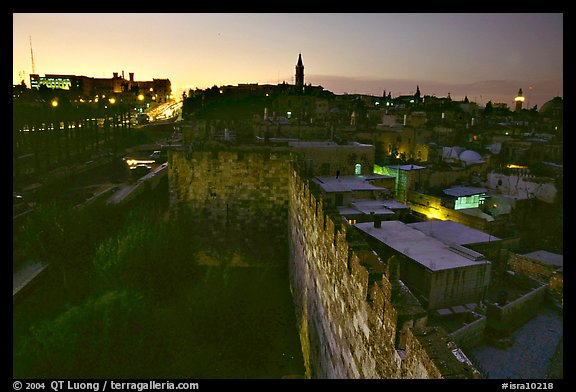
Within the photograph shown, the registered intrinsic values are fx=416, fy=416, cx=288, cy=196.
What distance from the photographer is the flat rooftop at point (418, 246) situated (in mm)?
13506

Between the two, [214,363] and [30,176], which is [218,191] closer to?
[214,363]

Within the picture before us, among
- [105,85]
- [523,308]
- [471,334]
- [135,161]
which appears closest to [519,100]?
[135,161]

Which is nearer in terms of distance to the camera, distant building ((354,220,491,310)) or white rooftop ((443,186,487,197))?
distant building ((354,220,491,310))

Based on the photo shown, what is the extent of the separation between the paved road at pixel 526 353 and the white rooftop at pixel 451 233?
408 centimetres

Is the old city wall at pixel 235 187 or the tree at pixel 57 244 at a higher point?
the old city wall at pixel 235 187

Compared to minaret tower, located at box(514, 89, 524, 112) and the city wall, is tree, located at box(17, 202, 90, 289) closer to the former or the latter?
the city wall

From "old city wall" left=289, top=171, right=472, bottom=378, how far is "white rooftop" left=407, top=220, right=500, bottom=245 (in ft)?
28.0

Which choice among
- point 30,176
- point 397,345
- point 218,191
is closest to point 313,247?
point 397,345

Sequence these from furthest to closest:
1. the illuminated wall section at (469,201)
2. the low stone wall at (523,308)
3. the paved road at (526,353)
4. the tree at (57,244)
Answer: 1. the illuminated wall section at (469,201)
2. the tree at (57,244)
3. the low stone wall at (523,308)
4. the paved road at (526,353)

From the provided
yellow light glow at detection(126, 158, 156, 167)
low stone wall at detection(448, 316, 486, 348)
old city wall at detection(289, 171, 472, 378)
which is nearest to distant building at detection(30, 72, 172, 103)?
yellow light glow at detection(126, 158, 156, 167)

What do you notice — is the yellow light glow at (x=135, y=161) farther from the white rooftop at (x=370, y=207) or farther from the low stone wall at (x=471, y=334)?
the low stone wall at (x=471, y=334)

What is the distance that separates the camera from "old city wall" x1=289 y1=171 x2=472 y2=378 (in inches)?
167

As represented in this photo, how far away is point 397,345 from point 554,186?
29.1 metres

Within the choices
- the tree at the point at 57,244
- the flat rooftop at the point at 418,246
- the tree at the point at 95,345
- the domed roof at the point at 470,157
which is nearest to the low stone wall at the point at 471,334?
the flat rooftop at the point at 418,246
